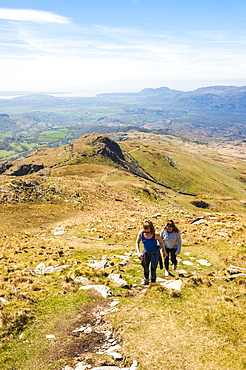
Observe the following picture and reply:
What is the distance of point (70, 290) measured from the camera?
1354 centimetres

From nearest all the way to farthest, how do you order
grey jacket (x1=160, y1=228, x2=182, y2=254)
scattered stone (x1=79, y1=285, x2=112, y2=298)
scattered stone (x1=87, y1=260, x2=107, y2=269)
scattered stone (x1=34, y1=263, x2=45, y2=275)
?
scattered stone (x1=79, y1=285, x2=112, y2=298), grey jacket (x1=160, y1=228, x2=182, y2=254), scattered stone (x1=34, y1=263, x2=45, y2=275), scattered stone (x1=87, y1=260, x2=107, y2=269)

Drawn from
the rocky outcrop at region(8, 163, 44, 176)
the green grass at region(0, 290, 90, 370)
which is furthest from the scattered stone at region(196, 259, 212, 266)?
the rocky outcrop at region(8, 163, 44, 176)

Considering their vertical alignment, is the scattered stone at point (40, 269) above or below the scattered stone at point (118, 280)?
below

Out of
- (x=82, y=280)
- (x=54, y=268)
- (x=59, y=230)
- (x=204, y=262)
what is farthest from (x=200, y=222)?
(x=82, y=280)

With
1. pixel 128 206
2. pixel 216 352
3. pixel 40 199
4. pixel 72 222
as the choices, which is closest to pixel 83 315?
pixel 216 352

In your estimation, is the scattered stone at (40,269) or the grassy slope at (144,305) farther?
the scattered stone at (40,269)

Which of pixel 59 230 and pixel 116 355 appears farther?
pixel 59 230

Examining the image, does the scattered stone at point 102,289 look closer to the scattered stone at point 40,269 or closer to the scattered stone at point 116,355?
the scattered stone at point 116,355

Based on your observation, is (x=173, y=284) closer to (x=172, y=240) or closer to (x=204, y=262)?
(x=172, y=240)

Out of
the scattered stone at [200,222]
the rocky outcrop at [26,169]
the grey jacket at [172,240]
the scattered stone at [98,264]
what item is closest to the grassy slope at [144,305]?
the scattered stone at [98,264]

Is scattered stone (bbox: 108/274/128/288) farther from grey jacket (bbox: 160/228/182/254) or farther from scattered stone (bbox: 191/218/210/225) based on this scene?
scattered stone (bbox: 191/218/210/225)

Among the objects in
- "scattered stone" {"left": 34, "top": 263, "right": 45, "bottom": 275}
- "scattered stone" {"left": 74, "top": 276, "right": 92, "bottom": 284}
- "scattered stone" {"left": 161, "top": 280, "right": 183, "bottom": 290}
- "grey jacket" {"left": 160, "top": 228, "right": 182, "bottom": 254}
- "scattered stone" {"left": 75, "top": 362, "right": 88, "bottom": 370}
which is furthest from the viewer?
"scattered stone" {"left": 34, "top": 263, "right": 45, "bottom": 275}

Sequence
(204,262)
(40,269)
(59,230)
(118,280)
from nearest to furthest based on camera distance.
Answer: (118,280) < (40,269) < (204,262) < (59,230)

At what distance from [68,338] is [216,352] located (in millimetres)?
5268
